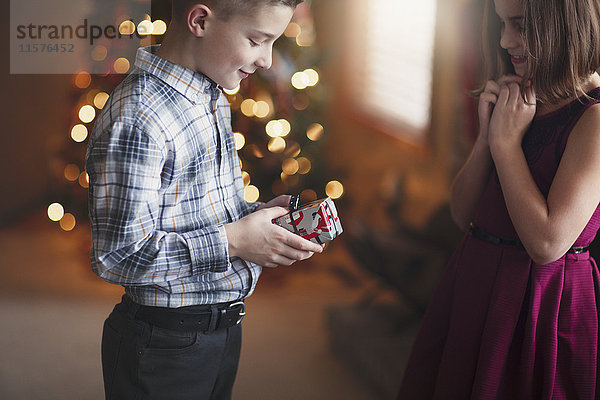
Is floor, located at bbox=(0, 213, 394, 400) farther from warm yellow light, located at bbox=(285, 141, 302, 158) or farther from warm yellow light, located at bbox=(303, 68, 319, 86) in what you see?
warm yellow light, located at bbox=(303, 68, 319, 86)

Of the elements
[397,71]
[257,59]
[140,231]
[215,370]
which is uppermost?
[397,71]

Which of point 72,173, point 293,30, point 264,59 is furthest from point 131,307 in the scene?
point 72,173

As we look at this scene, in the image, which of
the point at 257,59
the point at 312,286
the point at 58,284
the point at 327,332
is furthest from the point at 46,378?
the point at 257,59

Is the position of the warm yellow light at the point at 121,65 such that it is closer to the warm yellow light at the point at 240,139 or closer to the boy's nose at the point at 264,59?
the warm yellow light at the point at 240,139

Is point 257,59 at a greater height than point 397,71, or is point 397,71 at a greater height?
point 397,71

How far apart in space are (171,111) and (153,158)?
11cm

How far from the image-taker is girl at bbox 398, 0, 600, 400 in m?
1.04

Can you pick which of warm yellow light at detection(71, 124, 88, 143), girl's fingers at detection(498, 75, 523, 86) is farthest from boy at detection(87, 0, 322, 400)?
warm yellow light at detection(71, 124, 88, 143)

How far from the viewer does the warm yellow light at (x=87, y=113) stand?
2.84m

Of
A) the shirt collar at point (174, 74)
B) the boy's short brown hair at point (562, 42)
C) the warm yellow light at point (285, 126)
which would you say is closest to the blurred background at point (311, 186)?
the warm yellow light at point (285, 126)

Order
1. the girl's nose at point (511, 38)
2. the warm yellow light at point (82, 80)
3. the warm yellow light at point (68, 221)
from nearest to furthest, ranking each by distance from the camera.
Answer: the girl's nose at point (511, 38), the warm yellow light at point (82, 80), the warm yellow light at point (68, 221)

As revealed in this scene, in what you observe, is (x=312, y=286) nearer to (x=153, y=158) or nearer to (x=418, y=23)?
(x=418, y=23)

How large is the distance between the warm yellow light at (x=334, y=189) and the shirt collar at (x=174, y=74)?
6.11ft

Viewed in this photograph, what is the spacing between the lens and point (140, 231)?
92cm
